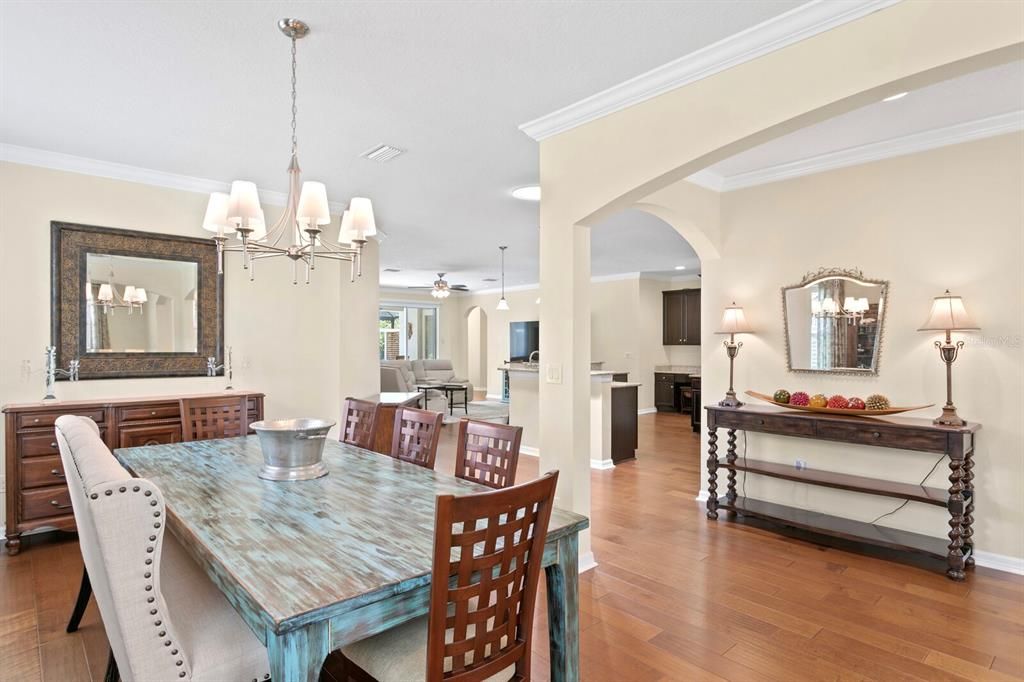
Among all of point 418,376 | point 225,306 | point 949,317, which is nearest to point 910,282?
point 949,317

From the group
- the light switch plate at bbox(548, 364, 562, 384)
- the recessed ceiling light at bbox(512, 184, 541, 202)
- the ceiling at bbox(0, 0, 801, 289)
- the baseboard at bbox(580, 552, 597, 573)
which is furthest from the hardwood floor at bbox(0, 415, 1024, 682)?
the recessed ceiling light at bbox(512, 184, 541, 202)

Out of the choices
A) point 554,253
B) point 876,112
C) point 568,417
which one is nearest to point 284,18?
point 554,253

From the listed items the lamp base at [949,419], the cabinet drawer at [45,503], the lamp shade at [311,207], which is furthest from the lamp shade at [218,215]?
the lamp base at [949,419]

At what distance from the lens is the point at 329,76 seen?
103 inches

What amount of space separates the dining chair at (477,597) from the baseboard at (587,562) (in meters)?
1.70

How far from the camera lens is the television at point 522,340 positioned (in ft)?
38.3

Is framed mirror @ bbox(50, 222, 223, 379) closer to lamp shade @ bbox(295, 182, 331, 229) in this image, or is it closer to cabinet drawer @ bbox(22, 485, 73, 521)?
cabinet drawer @ bbox(22, 485, 73, 521)

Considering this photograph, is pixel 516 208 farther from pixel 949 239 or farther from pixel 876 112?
pixel 949 239

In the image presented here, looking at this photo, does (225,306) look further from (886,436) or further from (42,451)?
(886,436)

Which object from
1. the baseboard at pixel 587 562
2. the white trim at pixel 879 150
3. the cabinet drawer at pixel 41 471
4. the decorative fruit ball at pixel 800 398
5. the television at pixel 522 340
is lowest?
the baseboard at pixel 587 562

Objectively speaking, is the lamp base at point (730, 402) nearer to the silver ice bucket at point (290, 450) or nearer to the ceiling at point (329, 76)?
the ceiling at point (329, 76)

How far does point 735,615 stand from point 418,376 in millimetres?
8824

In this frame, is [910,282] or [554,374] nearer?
[554,374]

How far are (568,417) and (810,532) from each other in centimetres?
203
